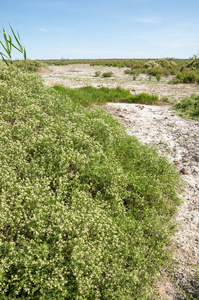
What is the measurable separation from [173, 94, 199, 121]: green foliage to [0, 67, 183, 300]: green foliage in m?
6.55

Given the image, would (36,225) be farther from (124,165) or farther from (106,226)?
(124,165)

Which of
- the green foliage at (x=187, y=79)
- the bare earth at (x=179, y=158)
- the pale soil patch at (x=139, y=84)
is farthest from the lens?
the green foliage at (x=187, y=79)

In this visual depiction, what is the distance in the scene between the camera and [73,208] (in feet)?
12.6

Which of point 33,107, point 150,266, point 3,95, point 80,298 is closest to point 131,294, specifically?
point 150,266

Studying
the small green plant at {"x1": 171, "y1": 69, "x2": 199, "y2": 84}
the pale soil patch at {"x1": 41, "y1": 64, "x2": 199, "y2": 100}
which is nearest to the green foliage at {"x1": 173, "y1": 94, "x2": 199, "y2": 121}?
the pale soil patch at {"x1": 41, "y1": 64, "x2": 199, "y2": 100}

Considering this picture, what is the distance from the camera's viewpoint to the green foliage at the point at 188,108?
12.4m

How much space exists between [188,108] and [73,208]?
1125 centimetres

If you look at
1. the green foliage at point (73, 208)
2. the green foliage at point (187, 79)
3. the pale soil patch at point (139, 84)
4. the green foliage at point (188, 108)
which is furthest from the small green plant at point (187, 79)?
the green foliage at point (73, 208)

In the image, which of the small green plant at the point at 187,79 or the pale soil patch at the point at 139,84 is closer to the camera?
the pale soil patch at the point at 139,84

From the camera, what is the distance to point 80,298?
305 centimetres

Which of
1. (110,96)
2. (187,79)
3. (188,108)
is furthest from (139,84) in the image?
(188,108)

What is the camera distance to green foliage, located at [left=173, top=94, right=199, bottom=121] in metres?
12.4

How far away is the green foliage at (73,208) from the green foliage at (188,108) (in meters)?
6.55

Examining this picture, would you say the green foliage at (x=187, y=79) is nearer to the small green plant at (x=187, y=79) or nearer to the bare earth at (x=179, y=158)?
the small green plant at (x=187, y=79)
